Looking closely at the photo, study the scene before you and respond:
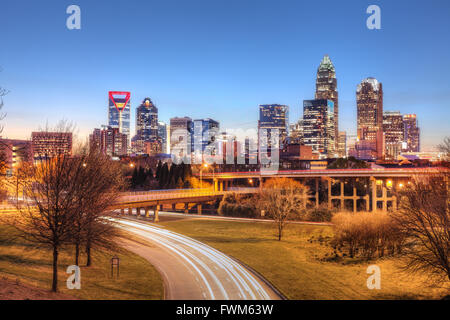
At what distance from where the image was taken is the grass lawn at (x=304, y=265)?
2414cm

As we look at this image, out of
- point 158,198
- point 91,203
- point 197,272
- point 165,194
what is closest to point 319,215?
point 165,194

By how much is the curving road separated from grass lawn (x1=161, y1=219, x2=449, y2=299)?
63.3 inches

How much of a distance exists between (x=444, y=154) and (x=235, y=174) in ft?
222

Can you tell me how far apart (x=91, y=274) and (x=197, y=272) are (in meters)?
7.86

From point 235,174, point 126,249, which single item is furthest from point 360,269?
point 235,174

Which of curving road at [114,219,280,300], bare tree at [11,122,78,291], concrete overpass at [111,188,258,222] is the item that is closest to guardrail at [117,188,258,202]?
concrete overpass at [111,188,258,222]

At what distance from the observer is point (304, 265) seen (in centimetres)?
3186

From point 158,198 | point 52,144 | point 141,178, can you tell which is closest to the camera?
point 52,144

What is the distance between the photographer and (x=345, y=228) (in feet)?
127

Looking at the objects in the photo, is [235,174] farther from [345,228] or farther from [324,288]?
[324,288]

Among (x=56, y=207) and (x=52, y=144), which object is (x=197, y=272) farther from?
(x=52, y=144)

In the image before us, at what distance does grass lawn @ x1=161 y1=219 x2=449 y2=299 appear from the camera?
2414 cm
